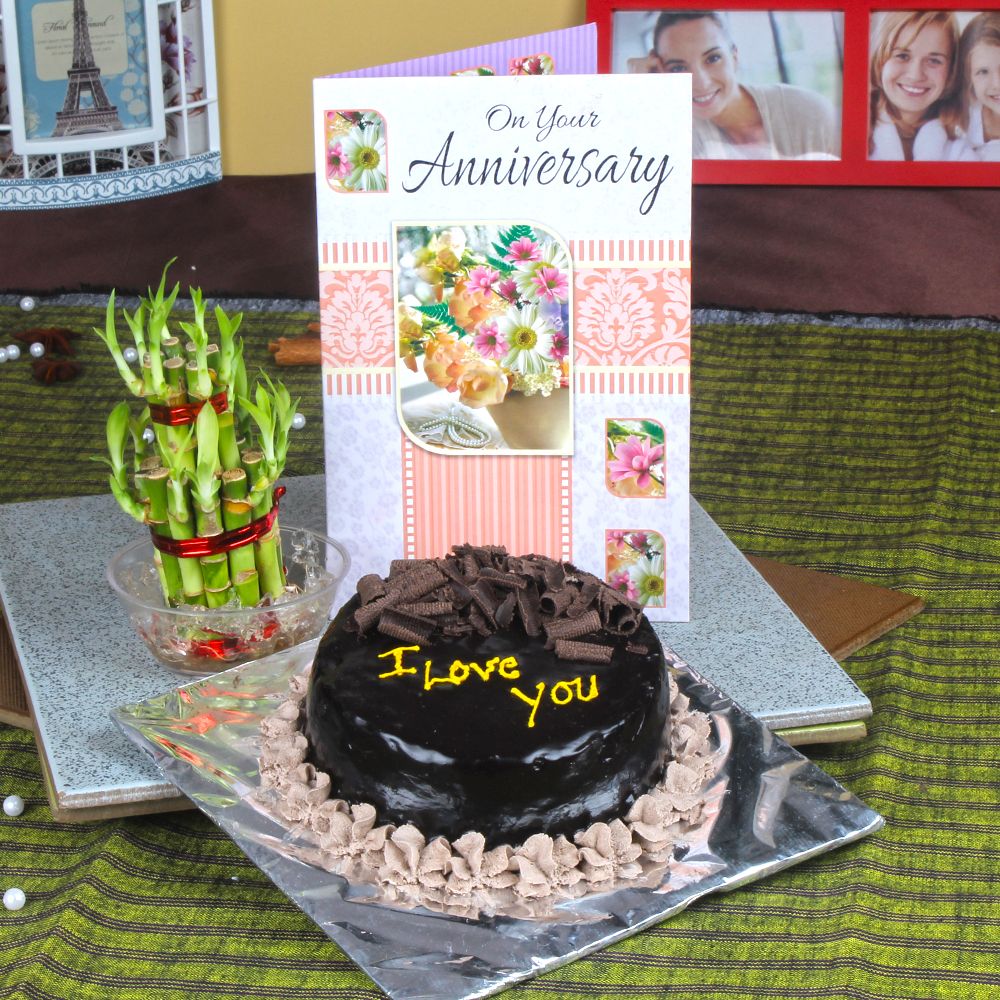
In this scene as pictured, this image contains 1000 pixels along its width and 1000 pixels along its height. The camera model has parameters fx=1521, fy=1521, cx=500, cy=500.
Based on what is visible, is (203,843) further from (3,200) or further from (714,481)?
(3,200)

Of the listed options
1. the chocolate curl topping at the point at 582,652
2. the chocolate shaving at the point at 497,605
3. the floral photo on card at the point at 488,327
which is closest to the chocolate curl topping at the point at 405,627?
the chocolate shaving at the point at 497,605

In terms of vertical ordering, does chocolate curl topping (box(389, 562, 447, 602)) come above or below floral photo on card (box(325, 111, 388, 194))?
below

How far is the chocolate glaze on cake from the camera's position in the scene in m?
1.11

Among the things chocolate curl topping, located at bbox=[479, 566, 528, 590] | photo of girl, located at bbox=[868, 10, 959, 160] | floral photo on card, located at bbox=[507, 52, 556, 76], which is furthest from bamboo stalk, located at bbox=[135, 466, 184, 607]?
photo of girl, located at bbox=[868, 10, 959, 160]

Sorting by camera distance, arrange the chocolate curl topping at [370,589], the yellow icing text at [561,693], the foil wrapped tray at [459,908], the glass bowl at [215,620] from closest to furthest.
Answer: the foil wrapped tray at [459,908] < the yellow icing text at [561,693] < the chocolate curl topping at [370,589] < the glass bowl at [215,620]

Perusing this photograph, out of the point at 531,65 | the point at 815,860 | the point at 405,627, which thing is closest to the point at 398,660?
the point at 405,627

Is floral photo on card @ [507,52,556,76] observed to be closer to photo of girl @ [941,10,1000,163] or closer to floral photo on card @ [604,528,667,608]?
floral photo on card @ [604,528,667,608]

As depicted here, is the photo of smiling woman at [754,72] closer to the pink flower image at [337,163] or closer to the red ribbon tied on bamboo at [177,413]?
the pink flower image at [337,163]

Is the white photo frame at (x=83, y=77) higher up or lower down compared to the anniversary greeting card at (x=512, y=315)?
higher up

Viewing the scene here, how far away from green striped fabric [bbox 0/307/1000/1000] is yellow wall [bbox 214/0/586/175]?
2.15 feet

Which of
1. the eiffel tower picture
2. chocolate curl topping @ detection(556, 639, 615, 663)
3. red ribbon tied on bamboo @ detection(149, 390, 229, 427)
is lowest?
chocolate curl topping @ detection(556, 639, 615, 663)

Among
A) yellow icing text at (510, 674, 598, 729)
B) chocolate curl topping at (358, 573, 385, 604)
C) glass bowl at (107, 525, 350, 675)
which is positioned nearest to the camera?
yellow icing text at (510, 674, 598, 729)

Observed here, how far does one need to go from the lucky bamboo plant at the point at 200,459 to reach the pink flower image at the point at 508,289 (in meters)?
0.23

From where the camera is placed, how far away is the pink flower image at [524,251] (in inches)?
56.2
